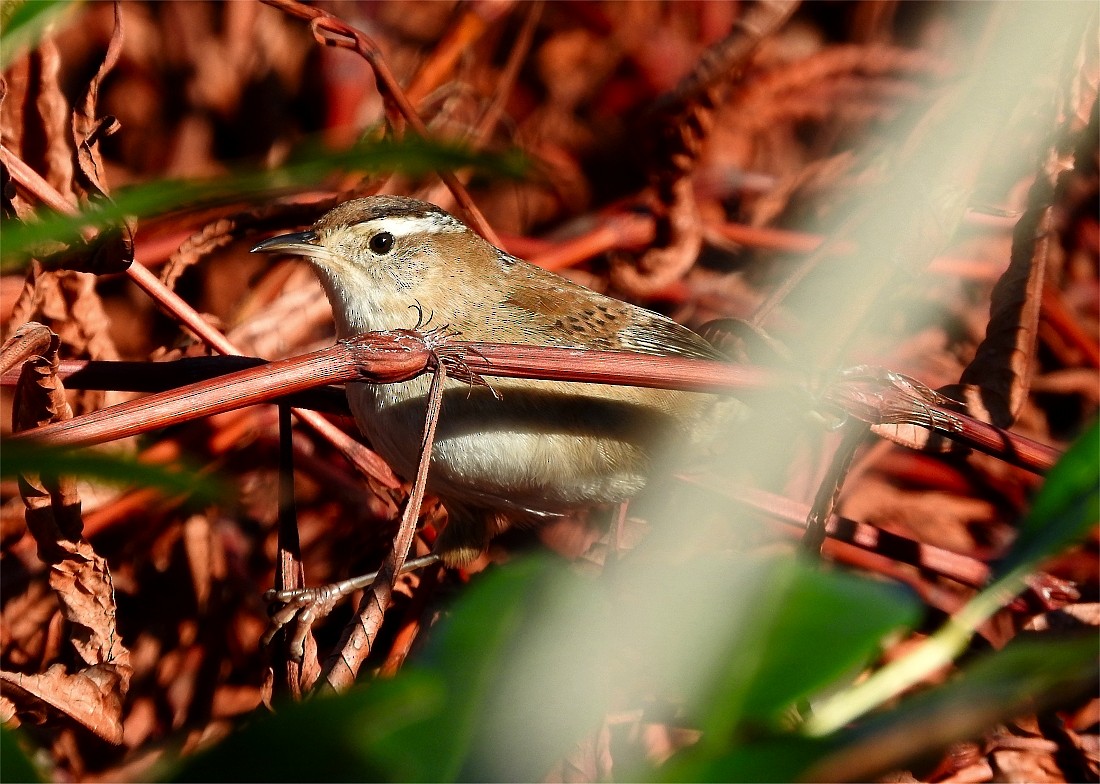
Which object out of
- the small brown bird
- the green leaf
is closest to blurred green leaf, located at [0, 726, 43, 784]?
the green leaf

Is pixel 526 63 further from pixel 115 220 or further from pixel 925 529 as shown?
pixel 115 220

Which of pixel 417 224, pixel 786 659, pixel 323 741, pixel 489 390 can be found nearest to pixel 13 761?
pixel 323 741

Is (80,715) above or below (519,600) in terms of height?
below

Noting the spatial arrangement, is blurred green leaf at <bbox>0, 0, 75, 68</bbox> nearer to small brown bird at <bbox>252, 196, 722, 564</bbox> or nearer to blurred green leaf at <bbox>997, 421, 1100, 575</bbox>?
blurred green leaf at <bbox>997, 421, 1100, 575</bbox>

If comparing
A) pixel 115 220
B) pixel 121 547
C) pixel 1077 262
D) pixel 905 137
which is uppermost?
pixel 115 220

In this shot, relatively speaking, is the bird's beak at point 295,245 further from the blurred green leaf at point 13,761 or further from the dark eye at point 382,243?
the blurred green leaf at point 13,761

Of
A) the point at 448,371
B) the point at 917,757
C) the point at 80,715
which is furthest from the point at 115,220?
the point at 80,715

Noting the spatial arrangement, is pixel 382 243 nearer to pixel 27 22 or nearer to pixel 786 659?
pixel 27 22
